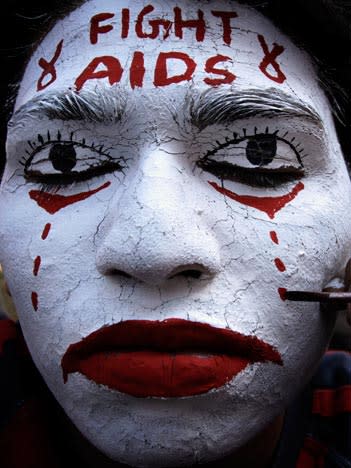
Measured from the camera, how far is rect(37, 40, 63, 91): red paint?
1340 millimetres

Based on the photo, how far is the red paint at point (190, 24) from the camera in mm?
1295

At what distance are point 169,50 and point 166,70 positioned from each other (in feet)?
0.21

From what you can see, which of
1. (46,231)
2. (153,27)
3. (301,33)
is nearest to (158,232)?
(46,231)

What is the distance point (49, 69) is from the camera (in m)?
1.37

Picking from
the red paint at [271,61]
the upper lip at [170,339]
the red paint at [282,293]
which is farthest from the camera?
the red paint at [271,61]

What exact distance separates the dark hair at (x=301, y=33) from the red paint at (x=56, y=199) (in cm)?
43

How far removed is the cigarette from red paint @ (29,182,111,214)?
493 millimetres

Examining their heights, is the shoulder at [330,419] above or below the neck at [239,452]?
above

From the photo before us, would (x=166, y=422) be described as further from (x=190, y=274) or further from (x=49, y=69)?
(x=49, y=69)

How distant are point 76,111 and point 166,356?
597mm

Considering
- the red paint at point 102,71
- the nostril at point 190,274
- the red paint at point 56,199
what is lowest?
the nostril at point 190,274

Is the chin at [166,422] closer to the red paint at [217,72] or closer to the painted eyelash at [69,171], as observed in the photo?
the painted eyelash at [69,171]

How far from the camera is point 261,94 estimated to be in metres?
1.23

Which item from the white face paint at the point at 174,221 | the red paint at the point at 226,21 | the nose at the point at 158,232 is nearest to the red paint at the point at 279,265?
the white face paint at the point at 174,221
